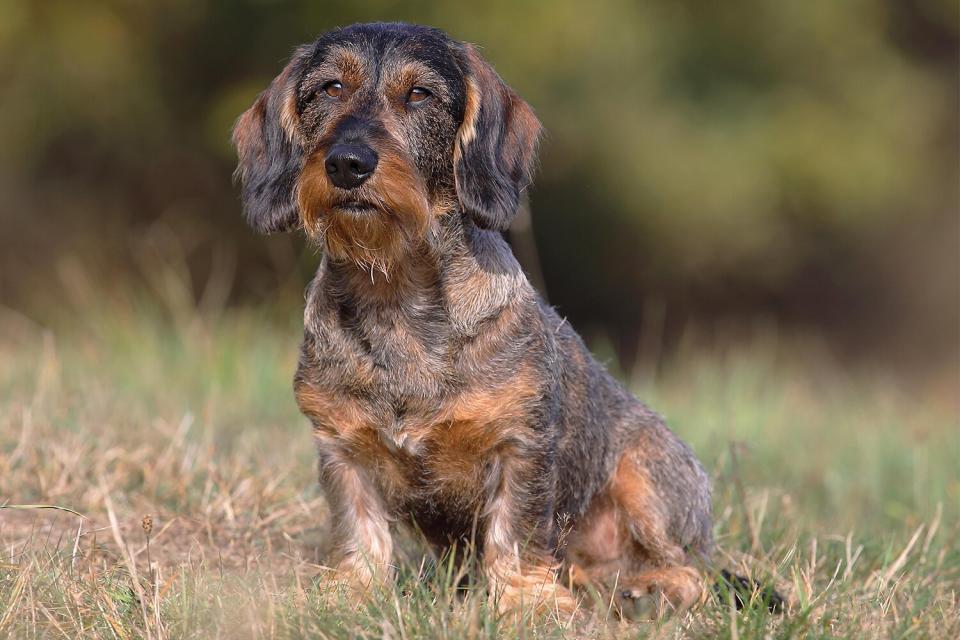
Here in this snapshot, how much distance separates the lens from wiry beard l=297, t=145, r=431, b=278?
410cm

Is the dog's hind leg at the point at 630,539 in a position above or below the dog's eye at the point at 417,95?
below

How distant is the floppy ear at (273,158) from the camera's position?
458 cm

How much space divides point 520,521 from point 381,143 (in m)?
1.33

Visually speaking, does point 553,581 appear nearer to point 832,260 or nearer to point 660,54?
point 660,54

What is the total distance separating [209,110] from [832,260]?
24.7ft

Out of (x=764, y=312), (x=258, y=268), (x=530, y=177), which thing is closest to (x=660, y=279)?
(x=764, y=312)

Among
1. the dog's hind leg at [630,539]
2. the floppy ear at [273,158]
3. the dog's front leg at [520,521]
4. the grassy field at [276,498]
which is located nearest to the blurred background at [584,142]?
the grassy field at [276,498]

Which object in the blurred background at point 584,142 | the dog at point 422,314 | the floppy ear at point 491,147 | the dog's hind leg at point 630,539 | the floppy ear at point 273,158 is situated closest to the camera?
the dog at point 422,314

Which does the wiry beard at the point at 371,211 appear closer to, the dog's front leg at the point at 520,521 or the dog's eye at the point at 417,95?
the dog's eye at the point at 417,95

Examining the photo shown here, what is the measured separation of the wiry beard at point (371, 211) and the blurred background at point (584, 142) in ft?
16.0

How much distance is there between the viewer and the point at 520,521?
438 cm

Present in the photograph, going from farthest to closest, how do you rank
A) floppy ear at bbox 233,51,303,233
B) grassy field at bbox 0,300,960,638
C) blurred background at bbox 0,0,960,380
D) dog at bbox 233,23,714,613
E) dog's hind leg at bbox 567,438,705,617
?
blurred background at bbox 0,0,960,380
dog's hind leg at bbox 567,438,705,617
floppy ear at bbox 233,51,303,233
dog at bbox 233,23,714,613
grassy field at bbox 0,300,960,638

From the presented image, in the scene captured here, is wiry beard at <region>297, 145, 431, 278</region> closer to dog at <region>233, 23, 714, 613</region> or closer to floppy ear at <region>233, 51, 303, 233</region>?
dog at <region>233, 23, 714, 613</region>

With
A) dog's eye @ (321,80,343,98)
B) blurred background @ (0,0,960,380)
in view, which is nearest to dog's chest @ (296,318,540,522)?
dog's eye @ (321,80,343,98)
